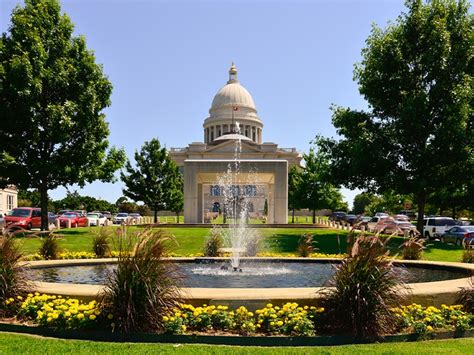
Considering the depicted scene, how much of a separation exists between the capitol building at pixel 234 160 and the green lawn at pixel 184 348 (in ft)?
95.5

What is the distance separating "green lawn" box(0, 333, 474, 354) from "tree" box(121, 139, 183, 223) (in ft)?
142

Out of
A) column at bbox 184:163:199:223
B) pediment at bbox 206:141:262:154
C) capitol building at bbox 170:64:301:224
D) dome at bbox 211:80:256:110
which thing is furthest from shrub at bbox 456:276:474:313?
dome at bbox 211:80:256:110

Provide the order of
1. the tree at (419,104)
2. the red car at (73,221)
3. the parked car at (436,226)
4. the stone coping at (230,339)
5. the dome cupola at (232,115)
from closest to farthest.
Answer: the stone coping at (230,339) < the tree at (419,104) < the parked car at (436,226) < the red car at (73,221) < the dome cupola at (232,115)

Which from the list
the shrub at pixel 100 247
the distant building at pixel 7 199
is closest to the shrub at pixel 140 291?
the shrub at pixel 100 247

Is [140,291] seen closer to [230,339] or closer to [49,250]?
[230,339]

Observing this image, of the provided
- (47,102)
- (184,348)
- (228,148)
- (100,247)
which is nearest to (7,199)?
(228,148)

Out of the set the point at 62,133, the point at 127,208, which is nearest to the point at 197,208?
the point at 62,133

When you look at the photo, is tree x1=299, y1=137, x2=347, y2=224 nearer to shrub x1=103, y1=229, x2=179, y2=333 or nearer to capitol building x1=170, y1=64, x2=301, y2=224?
capitol building x1=170, y1=64, x2=301, y2=224

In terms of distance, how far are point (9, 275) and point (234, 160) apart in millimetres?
27765

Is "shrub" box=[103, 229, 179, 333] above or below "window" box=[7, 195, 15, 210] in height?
below

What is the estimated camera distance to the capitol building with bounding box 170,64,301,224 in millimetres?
36281

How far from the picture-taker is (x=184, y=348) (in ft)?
18.7

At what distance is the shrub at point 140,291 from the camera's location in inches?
244

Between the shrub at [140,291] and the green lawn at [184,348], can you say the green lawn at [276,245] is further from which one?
the shrub at [140,291]
